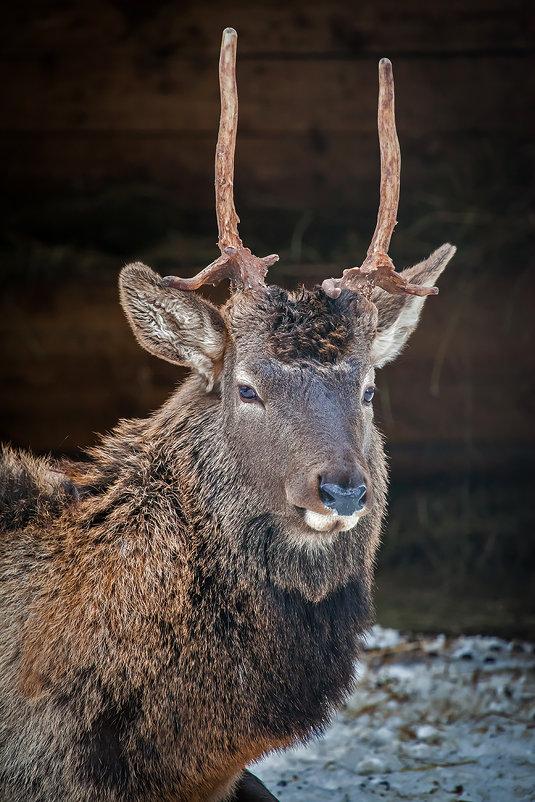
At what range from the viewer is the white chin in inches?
123

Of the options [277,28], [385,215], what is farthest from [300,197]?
[385,215]

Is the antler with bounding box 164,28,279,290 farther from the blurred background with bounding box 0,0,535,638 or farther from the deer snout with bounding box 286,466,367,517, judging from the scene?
the blurred background with bounding box 0,0,535,638

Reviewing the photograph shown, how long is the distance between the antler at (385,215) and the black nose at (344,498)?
0.87m

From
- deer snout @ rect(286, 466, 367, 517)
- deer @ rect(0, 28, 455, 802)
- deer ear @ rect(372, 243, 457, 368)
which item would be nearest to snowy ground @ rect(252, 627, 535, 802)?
deer @ rect(0, 28, 455, 802)

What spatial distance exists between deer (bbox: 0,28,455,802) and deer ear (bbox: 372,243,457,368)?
27 centimetres

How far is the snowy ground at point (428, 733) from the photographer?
442 centimetres

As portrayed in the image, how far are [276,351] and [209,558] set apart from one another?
0.83 m

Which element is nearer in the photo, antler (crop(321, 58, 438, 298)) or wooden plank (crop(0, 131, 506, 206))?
antler (crop(321, 58, 438, 298))

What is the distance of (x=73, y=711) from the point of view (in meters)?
3.31

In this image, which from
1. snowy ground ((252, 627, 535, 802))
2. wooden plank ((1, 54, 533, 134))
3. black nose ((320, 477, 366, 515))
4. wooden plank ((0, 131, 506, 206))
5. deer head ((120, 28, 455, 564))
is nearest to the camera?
black nose ((320, 477, 366, 515))

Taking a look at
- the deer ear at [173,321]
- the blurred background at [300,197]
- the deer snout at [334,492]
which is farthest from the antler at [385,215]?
the blurred background at [300,197]

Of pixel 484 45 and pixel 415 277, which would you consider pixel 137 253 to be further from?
pixel 415 277

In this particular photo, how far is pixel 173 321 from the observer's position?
361cm

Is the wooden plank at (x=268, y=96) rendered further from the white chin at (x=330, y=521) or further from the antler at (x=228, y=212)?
the white chin at (x=330, y=521)
